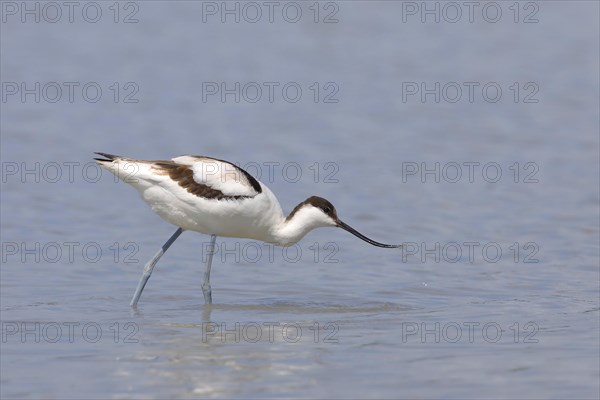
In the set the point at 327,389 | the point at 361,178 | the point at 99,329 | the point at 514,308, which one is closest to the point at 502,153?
the point at 361,178

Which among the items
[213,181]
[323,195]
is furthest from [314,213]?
[323,195]

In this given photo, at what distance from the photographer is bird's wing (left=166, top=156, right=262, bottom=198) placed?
32.3ft

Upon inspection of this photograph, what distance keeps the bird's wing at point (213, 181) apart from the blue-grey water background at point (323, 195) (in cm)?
92

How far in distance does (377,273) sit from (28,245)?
10.8 ft

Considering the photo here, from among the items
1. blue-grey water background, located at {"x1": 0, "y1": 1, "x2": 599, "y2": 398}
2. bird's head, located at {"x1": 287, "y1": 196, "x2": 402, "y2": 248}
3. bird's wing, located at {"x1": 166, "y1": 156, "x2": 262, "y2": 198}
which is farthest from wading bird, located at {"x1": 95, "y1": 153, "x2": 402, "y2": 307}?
blue-grey water background, located at {"x1": 0, "y1": 1, "x2": 599, "y2": 398}

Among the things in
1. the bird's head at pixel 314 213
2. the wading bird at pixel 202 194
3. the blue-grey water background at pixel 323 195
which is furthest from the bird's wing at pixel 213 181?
the blue-grey water background at pixel 323 195

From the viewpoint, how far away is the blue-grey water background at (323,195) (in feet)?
25.7

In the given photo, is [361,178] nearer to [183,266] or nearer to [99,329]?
[183,266]

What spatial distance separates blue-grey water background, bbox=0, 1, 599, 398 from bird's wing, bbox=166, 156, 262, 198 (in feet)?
3.02

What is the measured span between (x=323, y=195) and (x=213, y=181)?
454 cm

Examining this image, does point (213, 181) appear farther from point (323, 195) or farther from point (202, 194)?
point (323, 195)

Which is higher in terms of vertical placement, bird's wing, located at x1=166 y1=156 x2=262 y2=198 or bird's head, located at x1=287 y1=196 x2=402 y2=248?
bird's wing, located at x1=166 y1=156 x2=262 y2=198

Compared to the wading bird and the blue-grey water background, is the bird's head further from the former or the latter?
the blue-grey water background

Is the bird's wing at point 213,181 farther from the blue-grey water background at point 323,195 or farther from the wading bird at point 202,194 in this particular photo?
the blue-grey water background at point 323,195
